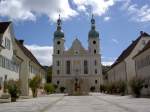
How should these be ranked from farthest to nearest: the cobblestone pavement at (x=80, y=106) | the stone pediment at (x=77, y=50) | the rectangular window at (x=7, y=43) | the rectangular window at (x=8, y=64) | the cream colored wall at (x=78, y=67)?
1. the stone pediment at (x=77, y=50)
2. the cream colored wall at (x=78, y=67)
3. the rectangular window at (x=7, y=43)
4. the rectangular window at (x=8, y=64)
5. the cobblestone pavement at (x=80, y=106)

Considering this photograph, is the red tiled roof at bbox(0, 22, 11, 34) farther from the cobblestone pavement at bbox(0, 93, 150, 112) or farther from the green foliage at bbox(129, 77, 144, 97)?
the green foliage at bbox(129, 77, 144, 97)

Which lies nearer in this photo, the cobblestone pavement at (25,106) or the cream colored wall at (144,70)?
the cobblestone pavement at (25,106)

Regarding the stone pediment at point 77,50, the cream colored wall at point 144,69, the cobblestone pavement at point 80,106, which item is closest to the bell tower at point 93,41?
the stone pediment at point 77,50

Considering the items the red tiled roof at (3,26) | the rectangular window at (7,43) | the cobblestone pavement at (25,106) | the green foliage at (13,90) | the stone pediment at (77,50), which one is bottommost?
the cobblestone pavement at (25,106)

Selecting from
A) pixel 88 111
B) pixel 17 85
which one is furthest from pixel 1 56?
pixel 88 111

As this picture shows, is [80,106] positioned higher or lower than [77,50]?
lower

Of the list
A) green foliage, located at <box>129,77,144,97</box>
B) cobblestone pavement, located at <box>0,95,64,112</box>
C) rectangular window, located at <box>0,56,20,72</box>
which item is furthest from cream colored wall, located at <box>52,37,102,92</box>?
cobblestone pavement, located at <box>0,95,64,112</box>

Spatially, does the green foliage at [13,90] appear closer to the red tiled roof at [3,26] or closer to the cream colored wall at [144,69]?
the red tiled roof at [3,26]

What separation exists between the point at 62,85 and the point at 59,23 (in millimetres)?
25257

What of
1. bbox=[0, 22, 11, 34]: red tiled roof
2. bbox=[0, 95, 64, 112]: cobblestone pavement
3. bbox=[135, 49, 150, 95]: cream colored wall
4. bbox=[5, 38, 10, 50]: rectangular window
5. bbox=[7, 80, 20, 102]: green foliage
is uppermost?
bbox=[0, 22, 11, 34]: red tiled roof

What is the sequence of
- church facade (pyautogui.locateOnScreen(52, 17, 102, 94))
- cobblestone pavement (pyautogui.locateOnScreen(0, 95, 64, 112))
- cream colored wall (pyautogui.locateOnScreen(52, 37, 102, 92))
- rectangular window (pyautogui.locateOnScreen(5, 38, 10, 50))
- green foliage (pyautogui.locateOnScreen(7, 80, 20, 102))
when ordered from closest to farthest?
cobblestone pavement (pyautogui.locateOnScreen(0, 95, 64, 112)) < green foliage (pyautogui.locateOnScreen(7, 80, 20, 102)) < rectangular window (pyautogui.locateOnScreen(5, 38, 10, 50)) < church facade (pyautogui.locateOnScreen(52, 17, 102, 94)) < cream colored wall (pyautogui.locateOnScreen(52, 37, 102, 92))

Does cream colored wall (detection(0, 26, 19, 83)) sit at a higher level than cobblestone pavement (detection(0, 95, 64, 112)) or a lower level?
higher

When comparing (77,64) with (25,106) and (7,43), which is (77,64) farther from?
(25,106)

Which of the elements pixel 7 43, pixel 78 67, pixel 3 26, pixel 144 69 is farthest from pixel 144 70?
pixel 78 67
